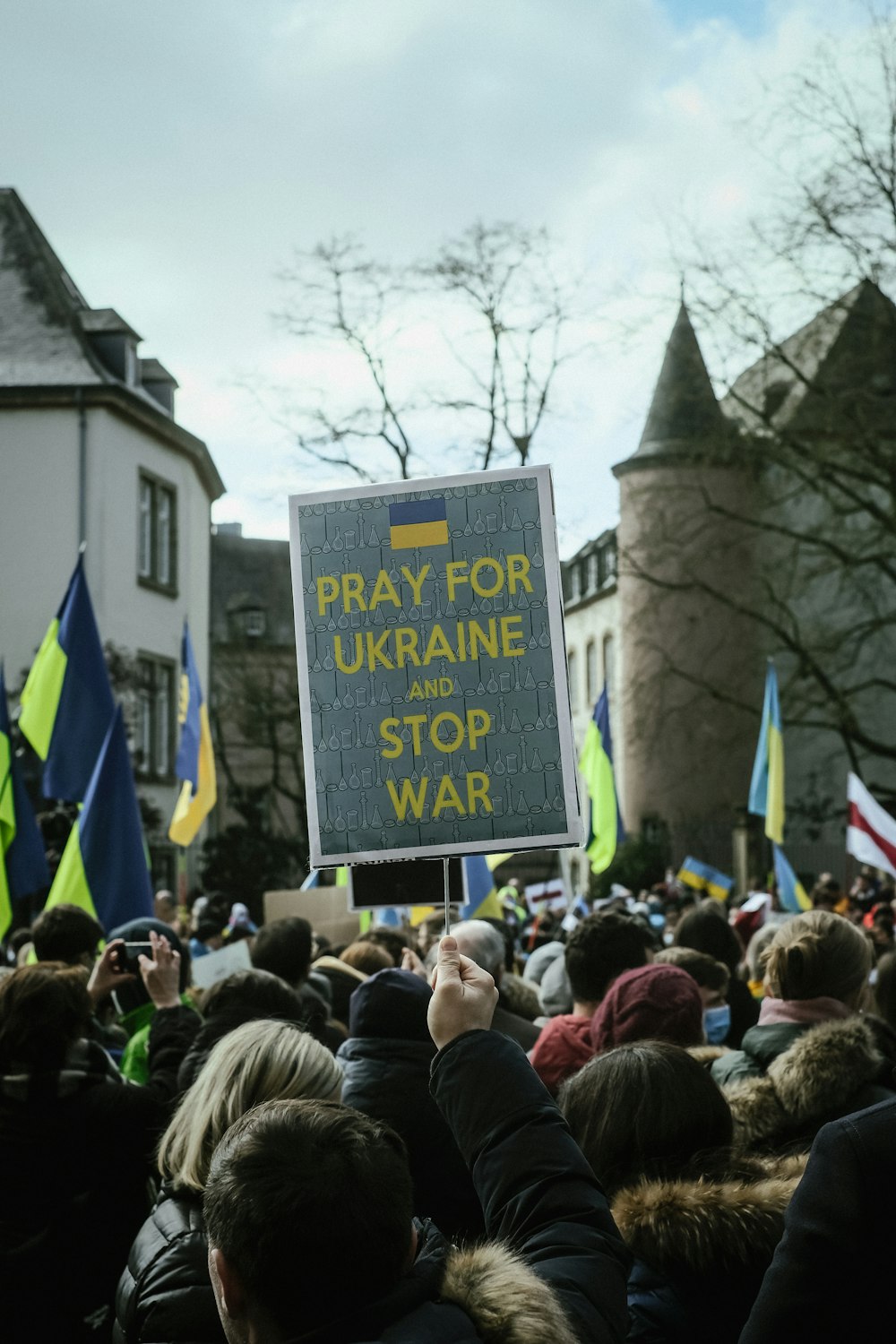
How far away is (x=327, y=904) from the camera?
39.4 feet

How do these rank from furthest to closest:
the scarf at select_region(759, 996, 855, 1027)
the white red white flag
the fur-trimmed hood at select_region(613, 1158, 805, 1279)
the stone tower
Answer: the stone tower → the white red white flag → the scarf at select_region(759, 996, 855, 1027) → the fur-trimmed hood at select_region(613, 1158, 805, 1279)

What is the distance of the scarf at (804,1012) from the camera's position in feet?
14.6

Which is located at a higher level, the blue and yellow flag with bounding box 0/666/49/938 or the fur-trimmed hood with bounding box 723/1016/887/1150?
the blue and yellow flag with bounding box 0/666/49/938

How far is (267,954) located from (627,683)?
37196 mm

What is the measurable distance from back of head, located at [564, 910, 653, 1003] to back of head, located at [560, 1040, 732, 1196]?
188 centimetres

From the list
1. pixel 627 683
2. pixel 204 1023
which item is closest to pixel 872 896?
pixel 204 1023

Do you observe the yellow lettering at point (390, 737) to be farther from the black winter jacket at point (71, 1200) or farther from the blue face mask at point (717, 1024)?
the blue face mask at point (717, 1024)

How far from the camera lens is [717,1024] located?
243 inches

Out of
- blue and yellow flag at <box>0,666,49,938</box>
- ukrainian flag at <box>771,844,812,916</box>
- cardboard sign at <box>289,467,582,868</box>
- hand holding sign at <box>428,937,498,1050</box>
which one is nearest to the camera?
hand holding sign at <box>428,937,498,1050</box>

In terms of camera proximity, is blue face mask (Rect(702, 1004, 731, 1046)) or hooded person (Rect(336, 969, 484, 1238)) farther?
blue face mask (Rect(702, 1004, 731, 1046))

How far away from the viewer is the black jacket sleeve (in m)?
2.17

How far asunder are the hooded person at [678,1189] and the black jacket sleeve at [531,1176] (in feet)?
1.47

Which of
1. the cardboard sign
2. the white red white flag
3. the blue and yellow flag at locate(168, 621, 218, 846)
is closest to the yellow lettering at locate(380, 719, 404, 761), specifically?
the cardboard sign

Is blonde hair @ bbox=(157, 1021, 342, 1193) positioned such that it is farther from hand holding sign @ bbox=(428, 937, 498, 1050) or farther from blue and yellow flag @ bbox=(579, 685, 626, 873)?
blue and yellow flag @ bbox=(579, 685, 626, 873)
